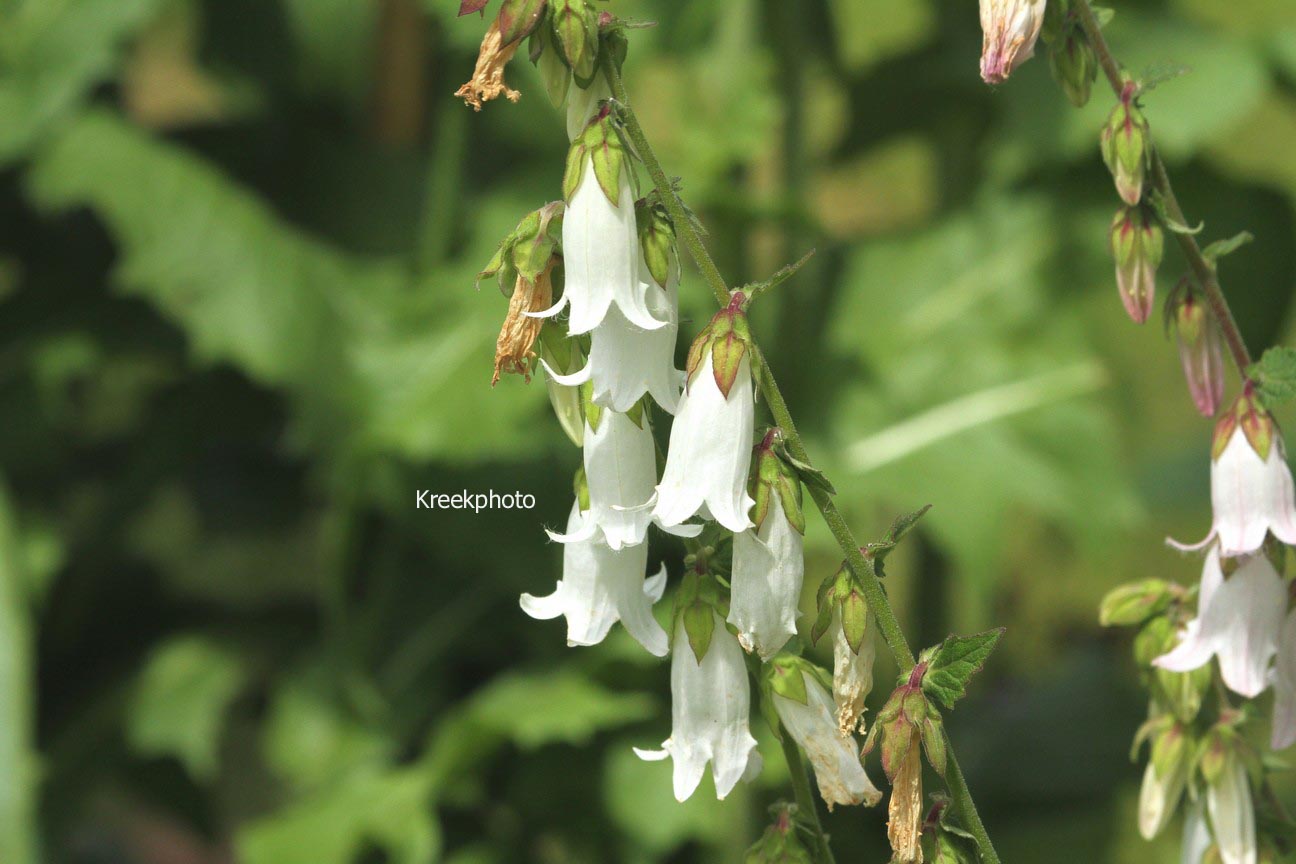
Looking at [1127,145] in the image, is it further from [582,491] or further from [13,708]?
[13,708]

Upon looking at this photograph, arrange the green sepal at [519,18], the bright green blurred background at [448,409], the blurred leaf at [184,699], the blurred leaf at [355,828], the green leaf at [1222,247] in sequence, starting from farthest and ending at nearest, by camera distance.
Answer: the blurred leaf at [184,699] → the bright green blurred background at [448,409] → the blurred leaf at [355,828] → the green leaf at [1222,247] → the green sepal at [519,18]

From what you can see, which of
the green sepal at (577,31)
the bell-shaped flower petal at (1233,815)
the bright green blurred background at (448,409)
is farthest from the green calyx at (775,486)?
the bright green blurred background at (448,409)

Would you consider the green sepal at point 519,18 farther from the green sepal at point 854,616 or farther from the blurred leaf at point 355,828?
the blurred leaf at point 355,828

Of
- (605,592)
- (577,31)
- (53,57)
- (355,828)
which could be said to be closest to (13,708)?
(355,828)

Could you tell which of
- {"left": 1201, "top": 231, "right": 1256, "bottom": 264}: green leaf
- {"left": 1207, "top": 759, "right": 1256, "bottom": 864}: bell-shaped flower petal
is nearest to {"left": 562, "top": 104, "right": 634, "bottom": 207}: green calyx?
{"left": 1201, "top": 231, "right": 1256, "bottom": 264}: green leaf

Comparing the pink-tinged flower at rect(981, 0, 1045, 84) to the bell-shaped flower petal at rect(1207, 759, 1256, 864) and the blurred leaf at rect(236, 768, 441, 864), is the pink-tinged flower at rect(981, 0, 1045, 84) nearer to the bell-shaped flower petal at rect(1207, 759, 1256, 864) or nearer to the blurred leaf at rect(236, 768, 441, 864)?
the bell-shaped flower petal at rect(1207, 759, 1256, 864)

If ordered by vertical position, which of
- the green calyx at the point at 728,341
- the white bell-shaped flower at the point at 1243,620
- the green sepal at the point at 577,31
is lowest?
the white bell-shaped flower at the point at 1243,620

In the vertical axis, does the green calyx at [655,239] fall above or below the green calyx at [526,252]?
below
